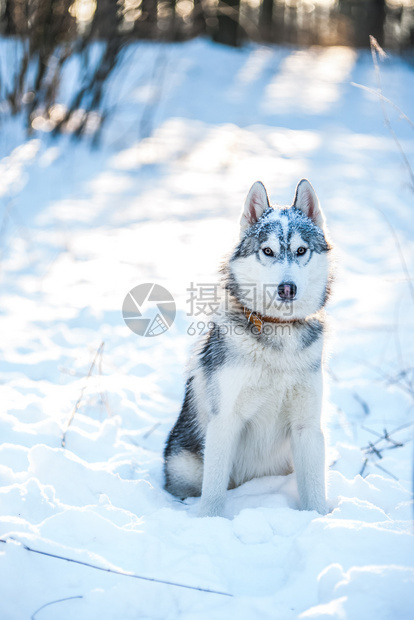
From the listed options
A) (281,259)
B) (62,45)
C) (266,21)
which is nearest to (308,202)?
(281,259)

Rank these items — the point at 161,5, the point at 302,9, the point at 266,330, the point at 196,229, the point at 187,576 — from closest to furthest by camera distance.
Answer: the point at 187,576
the point at 266,330
the point at 196,229
the point at 161,5
the point at 302,9

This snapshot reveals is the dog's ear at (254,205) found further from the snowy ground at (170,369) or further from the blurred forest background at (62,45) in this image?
the blurred forest background at (62,45)

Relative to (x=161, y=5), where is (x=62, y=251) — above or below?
below

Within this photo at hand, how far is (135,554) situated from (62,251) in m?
4.34

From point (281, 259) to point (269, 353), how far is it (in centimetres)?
45

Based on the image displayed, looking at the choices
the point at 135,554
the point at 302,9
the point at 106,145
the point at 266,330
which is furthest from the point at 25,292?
the point at 302,9

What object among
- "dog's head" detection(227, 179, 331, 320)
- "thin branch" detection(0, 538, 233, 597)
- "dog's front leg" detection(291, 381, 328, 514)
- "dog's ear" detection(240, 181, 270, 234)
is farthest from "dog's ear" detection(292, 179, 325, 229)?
"thin branch" detection(0, 538, 233, 597)

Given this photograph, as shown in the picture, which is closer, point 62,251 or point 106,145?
point 62,251

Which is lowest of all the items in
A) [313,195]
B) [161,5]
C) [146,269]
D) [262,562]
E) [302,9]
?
[146,269]

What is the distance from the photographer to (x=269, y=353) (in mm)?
2584

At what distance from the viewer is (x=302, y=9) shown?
19094 millimetres

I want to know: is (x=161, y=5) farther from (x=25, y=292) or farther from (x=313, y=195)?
(x=313, y=195)

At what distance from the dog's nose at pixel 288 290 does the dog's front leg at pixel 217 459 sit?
2.07 feet

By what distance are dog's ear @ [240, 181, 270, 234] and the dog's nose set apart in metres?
0.49
